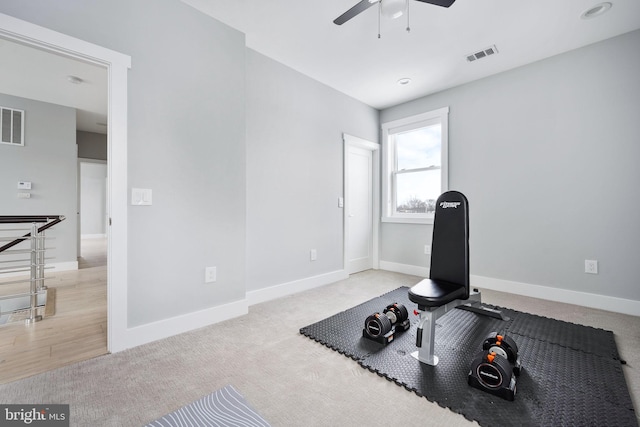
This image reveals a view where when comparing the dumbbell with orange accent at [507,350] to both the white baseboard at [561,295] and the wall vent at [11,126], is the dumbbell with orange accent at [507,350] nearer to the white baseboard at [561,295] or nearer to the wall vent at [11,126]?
the white baseboard at [561,295]

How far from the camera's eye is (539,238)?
3281 mm

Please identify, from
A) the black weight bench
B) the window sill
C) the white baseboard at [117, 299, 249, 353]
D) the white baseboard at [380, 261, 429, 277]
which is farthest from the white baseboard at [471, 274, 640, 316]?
the white baseboard at [117, 299, 249, 353]

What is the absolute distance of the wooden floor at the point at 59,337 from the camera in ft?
6.10

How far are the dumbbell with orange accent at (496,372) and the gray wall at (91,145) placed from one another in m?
8.26

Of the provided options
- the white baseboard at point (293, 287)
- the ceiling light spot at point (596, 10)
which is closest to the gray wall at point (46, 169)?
the white baseboard at point (293, 287)

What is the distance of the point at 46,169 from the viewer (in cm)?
476

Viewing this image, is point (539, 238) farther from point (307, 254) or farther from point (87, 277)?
point (87, 277)

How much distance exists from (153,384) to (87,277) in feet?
12.3

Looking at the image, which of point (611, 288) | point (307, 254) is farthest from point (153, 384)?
point (611, 288)

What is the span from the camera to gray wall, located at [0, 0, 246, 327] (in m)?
2.09

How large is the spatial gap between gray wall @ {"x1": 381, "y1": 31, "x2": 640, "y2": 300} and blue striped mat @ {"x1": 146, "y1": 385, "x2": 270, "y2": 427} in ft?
11.4

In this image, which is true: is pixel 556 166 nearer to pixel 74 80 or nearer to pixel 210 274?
pixel 210 274

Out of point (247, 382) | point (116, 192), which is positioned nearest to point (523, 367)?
point (247, 382)

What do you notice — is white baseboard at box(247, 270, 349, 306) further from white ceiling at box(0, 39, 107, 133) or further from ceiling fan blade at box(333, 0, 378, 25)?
white ceiling at box(0, 39, 107, 133)
